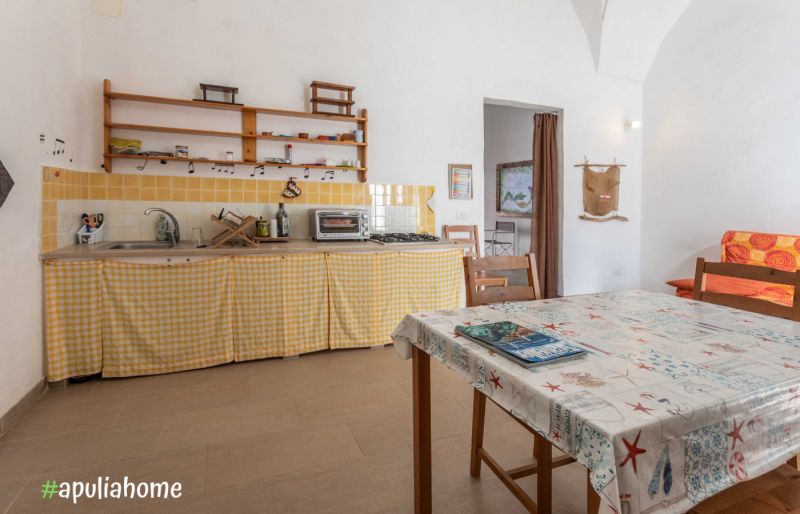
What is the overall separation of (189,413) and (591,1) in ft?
16.7

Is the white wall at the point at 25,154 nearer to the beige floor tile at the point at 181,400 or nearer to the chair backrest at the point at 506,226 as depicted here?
the beige floor tile at the point at 181,400

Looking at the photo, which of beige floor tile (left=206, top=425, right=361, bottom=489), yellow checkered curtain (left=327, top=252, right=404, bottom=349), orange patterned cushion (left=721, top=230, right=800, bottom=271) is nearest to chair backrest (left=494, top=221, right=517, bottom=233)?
orange patterned cushion (left=721, top=230, right=800, bottom=271)

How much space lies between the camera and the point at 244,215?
3516 millimetres

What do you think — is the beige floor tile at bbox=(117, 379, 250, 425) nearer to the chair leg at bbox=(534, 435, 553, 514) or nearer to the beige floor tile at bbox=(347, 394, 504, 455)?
the beige floor tile at bbox=(347, 394, 504, 455)

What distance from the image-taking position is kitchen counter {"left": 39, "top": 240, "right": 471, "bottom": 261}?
8.59 ft

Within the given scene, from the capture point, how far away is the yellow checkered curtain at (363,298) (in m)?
3.22

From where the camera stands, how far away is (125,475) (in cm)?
178

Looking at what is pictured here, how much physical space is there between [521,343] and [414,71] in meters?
3.44

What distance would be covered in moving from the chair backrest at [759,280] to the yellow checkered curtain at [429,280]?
1749 millimetres

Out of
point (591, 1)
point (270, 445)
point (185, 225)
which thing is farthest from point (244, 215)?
point (591, 1)

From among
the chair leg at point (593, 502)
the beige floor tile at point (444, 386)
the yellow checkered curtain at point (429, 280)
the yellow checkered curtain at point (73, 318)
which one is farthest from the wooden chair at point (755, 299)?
the yellow checkered curtain at point (73, 318)

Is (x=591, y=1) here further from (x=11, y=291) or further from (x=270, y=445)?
(x=11, y=291)

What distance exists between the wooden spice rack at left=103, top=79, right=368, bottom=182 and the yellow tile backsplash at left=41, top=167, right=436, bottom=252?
14cm

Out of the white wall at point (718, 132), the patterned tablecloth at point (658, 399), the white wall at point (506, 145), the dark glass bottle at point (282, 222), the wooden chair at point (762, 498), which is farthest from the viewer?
the white wall at point (506, 145)
